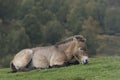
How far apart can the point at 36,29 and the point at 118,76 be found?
77017mm

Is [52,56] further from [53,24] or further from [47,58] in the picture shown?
[53,24]

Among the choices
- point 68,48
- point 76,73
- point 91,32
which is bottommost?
point 76,73

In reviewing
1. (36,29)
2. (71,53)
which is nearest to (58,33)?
(36,29)

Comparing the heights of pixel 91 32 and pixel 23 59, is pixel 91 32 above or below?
above

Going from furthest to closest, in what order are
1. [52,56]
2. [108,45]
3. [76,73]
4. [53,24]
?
[108,45]
[53,24]
[52,56]
[76,73]

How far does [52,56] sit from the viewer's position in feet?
50.4

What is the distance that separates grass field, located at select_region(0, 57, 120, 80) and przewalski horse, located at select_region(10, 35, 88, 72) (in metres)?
0.61

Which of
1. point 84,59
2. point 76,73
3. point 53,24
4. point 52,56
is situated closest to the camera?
point 76,73

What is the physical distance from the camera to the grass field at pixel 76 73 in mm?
12672

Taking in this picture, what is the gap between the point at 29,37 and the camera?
86.5 metres

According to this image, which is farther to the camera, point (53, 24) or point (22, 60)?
point (53, 24)

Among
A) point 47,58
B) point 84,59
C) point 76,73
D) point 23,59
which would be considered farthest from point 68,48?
point 76,73

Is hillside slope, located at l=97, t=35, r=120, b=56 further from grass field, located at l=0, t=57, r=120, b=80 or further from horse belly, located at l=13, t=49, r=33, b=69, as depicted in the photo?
grass field, located at l=0, t=57, r=120, b=80

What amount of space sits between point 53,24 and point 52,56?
78.8m
